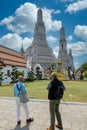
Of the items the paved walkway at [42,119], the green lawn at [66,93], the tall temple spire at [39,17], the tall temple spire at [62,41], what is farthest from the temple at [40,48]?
the paved walkway at [42,119]

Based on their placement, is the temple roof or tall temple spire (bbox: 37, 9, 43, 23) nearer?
the temple roof

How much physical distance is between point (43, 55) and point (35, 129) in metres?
89.1

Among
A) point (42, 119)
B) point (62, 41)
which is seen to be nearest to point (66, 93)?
point (42, 119)

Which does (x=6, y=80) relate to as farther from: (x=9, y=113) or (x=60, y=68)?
(x=9, y=113)

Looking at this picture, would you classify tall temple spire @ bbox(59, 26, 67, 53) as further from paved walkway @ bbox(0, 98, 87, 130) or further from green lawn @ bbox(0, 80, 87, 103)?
paved walkway @ bbox(0, 98, 87, 130)

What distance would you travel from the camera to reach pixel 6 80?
34719 millimetres

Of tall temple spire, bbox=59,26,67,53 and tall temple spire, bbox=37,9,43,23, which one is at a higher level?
tall temple spire, bbox=37,9,43,23

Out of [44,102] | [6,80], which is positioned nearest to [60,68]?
[6,80]

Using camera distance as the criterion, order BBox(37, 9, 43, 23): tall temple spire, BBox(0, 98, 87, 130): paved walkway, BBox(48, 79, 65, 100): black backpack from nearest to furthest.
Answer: BBox(48, 79, 65, 100): black backpack → BBox(0, 98, 87, 130): paved walkway → BBox(37, 9, 43, 23): tall temple spire

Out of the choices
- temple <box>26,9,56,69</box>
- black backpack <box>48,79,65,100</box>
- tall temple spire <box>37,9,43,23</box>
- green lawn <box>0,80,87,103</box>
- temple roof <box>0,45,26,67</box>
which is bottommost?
green lawn <box>0,80,87,103</box>

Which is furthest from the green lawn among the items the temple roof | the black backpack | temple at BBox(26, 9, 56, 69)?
temple at BBox(26, 9, 56, 69)

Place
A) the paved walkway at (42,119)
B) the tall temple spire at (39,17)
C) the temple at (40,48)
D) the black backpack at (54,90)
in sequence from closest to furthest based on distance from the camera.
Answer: the black backpack at (54,90)
the paved walkway at (42,119)
the temple at (40,48)
the tall temple spire at (39,17)

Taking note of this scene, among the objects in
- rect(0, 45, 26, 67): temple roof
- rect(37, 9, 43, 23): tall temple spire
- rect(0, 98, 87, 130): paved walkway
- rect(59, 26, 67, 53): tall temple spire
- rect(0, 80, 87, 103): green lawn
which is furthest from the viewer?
rect(59, 26, 67, 53): tall temple spire

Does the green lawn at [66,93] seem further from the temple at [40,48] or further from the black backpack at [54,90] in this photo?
the temple at [40,48]
